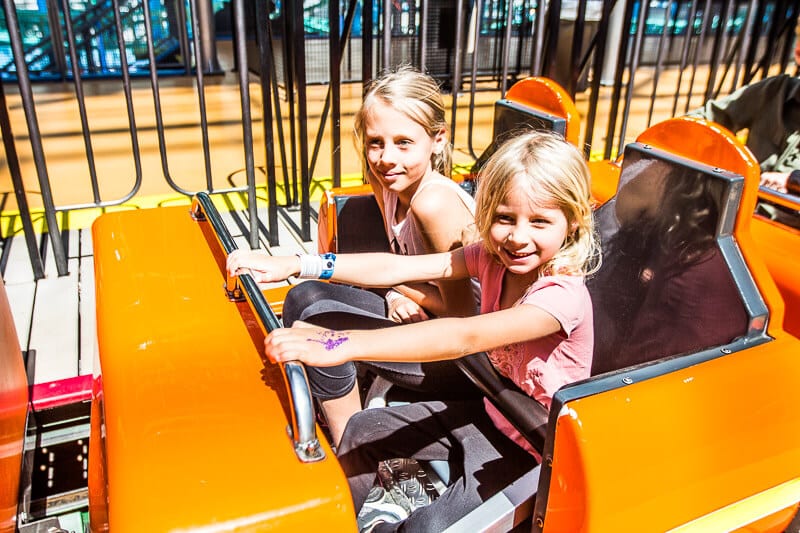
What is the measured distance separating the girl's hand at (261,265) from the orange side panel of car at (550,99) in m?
0.68

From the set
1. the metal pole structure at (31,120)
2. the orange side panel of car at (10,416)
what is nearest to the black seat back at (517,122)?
the orange side panel of car at (10,416)

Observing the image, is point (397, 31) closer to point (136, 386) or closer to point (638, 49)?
point (638, 49)

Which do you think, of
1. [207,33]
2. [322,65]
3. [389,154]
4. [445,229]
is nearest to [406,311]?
[445,229]

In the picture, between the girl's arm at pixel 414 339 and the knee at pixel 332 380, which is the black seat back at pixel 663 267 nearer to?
the girl's arm at pixel 414 339

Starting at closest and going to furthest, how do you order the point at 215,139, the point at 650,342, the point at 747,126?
1. the point at 650,342
2. the point at 747,126
3. the point at 215,139

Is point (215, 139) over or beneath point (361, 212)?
beneath

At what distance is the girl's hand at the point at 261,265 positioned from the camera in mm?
1014

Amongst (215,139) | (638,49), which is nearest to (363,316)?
(638,49)

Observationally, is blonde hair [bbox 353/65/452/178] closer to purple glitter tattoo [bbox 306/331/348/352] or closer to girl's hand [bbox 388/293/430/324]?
girl's hand [bbox 388/293/430/324]

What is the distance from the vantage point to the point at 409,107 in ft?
3.91

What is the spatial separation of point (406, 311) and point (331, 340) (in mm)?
555

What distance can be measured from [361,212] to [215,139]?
9.37ft

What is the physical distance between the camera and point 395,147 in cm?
121

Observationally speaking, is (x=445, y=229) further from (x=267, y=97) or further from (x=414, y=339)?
(x=267, y=97)
